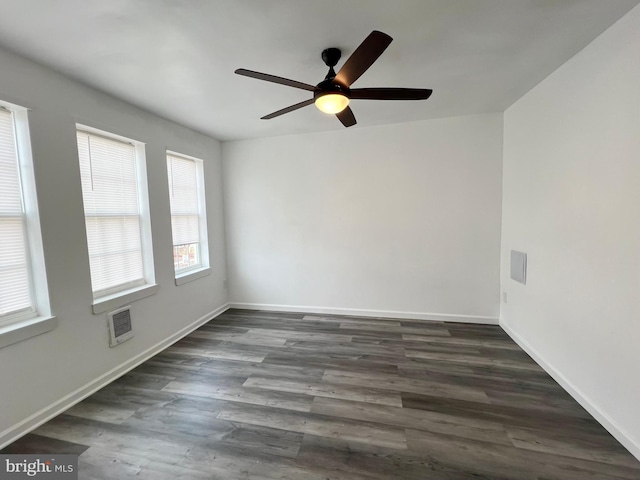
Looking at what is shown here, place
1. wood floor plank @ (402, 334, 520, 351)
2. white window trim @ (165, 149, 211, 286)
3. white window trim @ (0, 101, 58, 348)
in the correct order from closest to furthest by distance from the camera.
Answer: white window trim @ (0, 101, 58, 348) → wood floor plank @ (402, 334, 520, 351) → white window trim @ (165, 149, 211, 286)

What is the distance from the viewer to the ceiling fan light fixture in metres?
1.73

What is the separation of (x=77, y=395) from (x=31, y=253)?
3.88 ft

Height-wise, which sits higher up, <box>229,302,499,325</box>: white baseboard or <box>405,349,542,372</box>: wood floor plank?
<box>229,302,499,325</box>: white baseboard

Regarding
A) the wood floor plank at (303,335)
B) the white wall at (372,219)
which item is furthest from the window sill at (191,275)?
the wood floor plank at (303,335)

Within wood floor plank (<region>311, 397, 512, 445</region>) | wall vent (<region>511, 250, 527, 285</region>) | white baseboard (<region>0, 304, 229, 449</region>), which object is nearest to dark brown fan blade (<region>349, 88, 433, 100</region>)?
wall vent (<region>511, 250, 527, 285</region>)

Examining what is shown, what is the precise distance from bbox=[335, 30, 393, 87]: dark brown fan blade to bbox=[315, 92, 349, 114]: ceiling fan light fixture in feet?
0.27

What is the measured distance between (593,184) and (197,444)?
126 inches

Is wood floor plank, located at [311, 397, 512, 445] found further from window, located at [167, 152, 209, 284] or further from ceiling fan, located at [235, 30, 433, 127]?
window, located at [167, 152, 209, 284]

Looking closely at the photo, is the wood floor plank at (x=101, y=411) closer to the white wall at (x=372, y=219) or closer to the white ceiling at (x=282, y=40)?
the white wall at (x=372, y=219)

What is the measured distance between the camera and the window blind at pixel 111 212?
231 cm

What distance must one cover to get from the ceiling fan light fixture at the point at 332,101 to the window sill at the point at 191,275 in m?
2.65

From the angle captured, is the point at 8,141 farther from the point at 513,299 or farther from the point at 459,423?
the point at 513,299

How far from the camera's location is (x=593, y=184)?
184 cm

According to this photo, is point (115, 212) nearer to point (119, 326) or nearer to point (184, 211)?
point (184, 211)
